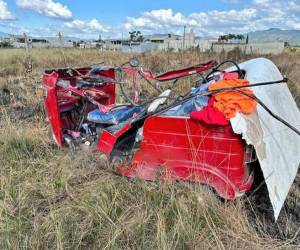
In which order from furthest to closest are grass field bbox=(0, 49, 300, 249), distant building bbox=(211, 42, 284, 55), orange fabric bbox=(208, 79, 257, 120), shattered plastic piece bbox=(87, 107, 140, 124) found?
distant building bbox=(211, 42, 284, 55), shattered plastic piece bbox=(87, 107, 140, 124), orange fabric bbox=(208, 79, 257, 120), grass field bbox=(0, 49, 300, 249)

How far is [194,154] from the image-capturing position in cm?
A: 319

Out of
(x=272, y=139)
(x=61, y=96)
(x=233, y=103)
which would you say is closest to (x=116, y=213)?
(x=233, y=103)

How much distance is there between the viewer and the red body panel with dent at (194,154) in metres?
3.05

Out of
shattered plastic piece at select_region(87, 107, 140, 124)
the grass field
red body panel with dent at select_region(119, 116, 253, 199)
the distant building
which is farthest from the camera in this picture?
the distant building

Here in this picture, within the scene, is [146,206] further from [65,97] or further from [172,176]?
[65,97]

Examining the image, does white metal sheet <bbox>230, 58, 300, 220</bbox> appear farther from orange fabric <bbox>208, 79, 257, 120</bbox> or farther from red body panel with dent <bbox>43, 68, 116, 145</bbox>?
red body panel with dent <bbox>43, 68, 116, 145</bbox>

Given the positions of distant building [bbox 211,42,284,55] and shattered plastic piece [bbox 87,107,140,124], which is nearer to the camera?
shattered plastic piece [bbox 87,107,140,124]

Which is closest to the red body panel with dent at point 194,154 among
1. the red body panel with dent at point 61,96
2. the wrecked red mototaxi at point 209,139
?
the wrecked red mototaxi at point 209,139

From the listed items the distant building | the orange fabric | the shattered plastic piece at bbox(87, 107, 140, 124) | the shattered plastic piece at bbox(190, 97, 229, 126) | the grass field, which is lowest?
the distant building

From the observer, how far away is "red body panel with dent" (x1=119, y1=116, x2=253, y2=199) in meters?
3.05

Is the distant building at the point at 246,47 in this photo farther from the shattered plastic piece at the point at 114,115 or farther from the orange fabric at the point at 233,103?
the orange fabric at the point at 233,103

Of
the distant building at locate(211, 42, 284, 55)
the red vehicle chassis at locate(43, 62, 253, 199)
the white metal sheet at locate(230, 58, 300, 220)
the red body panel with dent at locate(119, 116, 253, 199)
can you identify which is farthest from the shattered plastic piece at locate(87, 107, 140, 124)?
the distant building at locate(211, 42, 284, 55)

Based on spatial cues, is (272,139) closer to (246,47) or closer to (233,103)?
(233,103)

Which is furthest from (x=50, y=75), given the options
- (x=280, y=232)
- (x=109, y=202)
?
(x=280, y=232)
